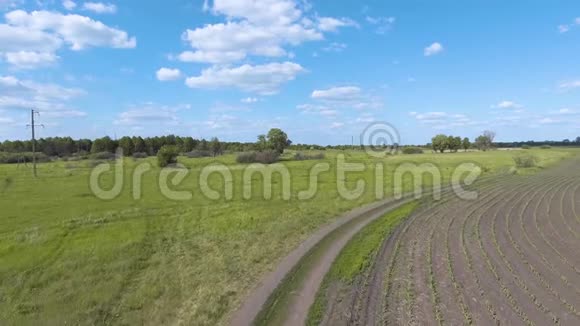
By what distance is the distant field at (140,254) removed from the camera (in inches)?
463

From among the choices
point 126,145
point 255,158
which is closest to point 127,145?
point 126,145

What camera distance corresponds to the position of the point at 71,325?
10.9 m

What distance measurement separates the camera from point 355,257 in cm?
1566

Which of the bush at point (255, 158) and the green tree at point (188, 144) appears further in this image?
the green tree at point (188, 144)

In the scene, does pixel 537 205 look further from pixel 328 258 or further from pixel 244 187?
pixel 244 187

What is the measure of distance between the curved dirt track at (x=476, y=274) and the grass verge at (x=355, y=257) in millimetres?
416

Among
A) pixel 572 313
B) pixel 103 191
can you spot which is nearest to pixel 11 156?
pixel 103 191

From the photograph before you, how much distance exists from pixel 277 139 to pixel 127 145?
49.5 meters

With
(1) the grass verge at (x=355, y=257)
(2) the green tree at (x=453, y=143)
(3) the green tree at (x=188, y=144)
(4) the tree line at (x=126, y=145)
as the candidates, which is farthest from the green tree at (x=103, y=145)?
(2) the green tree at (x=453, y=143)

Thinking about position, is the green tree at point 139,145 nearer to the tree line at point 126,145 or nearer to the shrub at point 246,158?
the tree line at point 126,145

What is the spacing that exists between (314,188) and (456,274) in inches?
1090

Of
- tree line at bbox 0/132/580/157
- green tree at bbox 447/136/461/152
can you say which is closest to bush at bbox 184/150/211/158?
tree line at bbox 0/132/580/157

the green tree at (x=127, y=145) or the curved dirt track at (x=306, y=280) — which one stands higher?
the green tree at (x=127, y=145)

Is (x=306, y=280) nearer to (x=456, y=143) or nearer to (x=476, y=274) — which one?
(x=476, y=274)
